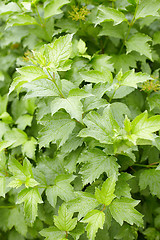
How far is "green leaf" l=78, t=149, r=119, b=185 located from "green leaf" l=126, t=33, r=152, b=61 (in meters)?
0.77

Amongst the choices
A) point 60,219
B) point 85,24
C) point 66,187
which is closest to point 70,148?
point 66,187

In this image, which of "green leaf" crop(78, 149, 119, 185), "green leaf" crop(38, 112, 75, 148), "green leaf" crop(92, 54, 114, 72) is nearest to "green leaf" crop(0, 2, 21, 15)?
"green leaf" crop(92, 54, 114, 72)

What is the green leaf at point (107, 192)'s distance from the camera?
1185 mm

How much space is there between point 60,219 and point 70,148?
0.40m

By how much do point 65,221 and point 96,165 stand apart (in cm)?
38

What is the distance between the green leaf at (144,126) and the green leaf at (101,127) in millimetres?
107

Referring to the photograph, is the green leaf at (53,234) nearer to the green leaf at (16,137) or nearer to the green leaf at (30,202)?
the green leaf at (30,202)

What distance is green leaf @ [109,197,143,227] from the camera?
1.22 m

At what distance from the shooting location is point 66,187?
4.77 feet

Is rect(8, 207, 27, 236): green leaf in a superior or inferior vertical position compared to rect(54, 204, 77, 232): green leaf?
inferior

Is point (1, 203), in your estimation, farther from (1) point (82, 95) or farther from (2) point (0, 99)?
(1) point (82, 95)

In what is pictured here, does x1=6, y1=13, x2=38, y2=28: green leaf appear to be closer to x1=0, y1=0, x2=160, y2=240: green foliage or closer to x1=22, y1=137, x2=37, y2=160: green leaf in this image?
x1=0, y1=0, x2=160, y2=240: green foliage

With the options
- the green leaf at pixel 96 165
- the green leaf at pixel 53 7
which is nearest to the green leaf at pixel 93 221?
the green leaf at pixel 96 165

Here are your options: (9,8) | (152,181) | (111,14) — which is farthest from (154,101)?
(9,8)
